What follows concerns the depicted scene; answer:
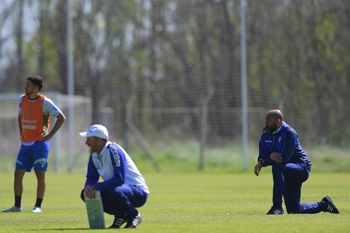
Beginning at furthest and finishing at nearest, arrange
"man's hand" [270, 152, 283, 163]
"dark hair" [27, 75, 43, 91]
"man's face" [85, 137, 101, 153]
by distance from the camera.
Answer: "dark hair" [27, 75, 43, 91]
"man's hand" [270, 152, 283, 163]
"man's face" [85, 137, 101, 153]

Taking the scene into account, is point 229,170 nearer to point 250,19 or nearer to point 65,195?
point 250,19

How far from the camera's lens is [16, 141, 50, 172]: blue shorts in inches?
642

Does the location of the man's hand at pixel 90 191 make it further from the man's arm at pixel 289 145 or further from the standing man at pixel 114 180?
the man's arm at pixel 289 145

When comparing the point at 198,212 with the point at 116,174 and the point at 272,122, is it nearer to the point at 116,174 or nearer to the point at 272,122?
the point at 272,122

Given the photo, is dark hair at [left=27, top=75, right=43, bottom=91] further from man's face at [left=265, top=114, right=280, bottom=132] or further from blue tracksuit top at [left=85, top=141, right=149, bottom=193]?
blue tracksuit top at [left=85, top=141, right=149, bottom=193]

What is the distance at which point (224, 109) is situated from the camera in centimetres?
3744

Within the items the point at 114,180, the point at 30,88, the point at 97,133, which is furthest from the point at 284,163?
the point at 30,88

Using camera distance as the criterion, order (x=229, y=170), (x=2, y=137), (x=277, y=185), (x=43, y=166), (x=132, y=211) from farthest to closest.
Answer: (x=2, y=137) → (x=229, y=170) → (x=43, y=166) → (x=277, y=185) → (x=132, y=211)

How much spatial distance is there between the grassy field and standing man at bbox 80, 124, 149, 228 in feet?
1.07

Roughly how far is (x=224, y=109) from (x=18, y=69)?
32.7ft

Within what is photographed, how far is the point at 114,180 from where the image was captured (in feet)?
38.3

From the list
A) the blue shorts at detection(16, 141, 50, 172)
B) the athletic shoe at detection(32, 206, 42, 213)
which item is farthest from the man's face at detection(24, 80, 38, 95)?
the athletic shoe at detection(32, 206, 42, 213)

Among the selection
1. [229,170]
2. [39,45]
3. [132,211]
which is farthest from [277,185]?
[39,45]

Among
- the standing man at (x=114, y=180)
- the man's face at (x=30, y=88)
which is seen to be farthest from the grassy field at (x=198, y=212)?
the man's face at (x=30, y=88)
